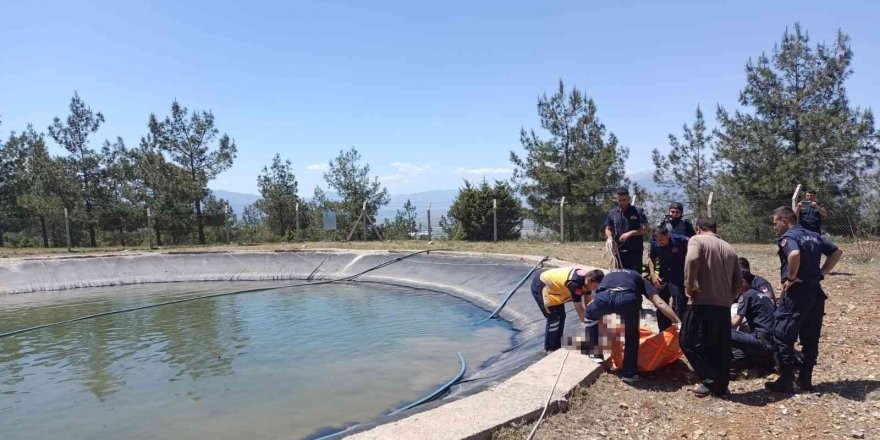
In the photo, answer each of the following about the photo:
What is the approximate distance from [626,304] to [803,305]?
58.8 inches

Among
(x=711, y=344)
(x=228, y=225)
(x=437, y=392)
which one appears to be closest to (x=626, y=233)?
(x=711, y=344)

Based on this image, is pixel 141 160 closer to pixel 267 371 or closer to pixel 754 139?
pixel 267 371

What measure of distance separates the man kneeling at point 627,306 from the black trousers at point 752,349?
68 centimetres

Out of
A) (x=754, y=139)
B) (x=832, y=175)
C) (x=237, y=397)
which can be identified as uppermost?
(x=754, y=139)

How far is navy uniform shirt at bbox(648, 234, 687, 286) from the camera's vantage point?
6.24 m

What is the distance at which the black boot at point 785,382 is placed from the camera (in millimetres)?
4574

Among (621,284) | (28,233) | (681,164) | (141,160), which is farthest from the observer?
(28,233)

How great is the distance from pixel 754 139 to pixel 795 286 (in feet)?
54.4

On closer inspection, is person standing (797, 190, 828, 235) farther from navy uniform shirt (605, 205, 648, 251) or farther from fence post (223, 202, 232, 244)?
fence post (223, 202, 232, 244)

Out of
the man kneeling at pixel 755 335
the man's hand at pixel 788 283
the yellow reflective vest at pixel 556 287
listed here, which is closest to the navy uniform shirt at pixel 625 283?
the yellow reflective vest at pixel 556 287

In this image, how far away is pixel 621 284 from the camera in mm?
5207

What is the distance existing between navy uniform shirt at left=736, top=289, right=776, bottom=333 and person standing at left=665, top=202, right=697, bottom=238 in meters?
1.37

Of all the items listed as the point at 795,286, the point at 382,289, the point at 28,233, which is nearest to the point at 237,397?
the point at 795,286

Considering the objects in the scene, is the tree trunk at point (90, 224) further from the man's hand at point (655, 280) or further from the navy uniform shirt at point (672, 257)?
the navy uniform shirt at point (672, 257)
